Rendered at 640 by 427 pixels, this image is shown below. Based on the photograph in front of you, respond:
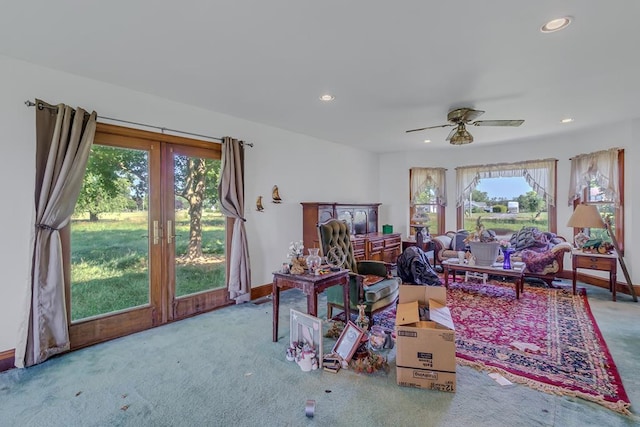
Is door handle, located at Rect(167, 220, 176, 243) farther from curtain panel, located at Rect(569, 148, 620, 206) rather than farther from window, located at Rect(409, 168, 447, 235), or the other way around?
curtain panel, located at Rect(569, 148, 620, 206)

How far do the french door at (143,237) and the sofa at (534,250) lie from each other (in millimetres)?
4154

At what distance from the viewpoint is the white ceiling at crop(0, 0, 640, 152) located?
200 cm

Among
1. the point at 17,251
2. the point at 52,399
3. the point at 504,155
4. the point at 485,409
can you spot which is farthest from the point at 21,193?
the point at 504,155

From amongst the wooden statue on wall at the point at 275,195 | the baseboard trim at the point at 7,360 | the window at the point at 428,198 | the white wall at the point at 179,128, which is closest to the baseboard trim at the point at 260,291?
the white wall at the point at 179,128

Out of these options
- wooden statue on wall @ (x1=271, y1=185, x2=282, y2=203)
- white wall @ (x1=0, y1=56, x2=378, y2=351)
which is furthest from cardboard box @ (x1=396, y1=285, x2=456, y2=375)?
wooden statue on wall @ (x1=271, y1=185, x2=282, y2=203)

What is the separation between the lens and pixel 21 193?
8.76 ft

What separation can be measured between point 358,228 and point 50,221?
4.53 metres

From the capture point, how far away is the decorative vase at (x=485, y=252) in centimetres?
451

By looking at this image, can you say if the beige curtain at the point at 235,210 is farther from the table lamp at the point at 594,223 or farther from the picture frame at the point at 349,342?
the table lamp at the point at 594,223

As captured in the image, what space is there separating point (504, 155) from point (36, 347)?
7.47 meters

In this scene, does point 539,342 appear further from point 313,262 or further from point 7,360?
point 7,360

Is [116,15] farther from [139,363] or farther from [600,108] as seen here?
[600,108]

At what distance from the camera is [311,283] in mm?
2699

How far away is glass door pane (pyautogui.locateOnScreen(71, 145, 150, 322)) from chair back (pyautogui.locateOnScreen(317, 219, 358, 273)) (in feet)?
6.45
